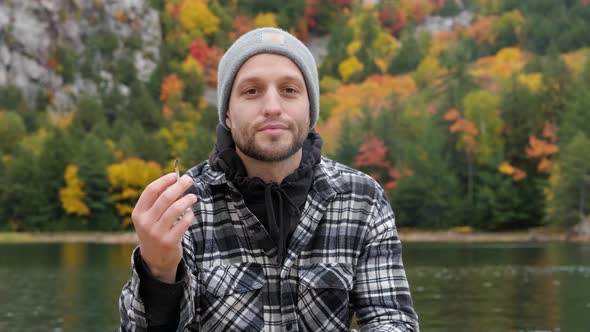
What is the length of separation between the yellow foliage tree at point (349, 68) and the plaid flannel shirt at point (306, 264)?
165 metres

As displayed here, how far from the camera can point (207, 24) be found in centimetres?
19138

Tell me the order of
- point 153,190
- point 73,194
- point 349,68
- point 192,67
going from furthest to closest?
1. point 192,67
2. point 349,68
3. point 73,194
4. point 153,190

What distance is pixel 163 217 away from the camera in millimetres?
3250

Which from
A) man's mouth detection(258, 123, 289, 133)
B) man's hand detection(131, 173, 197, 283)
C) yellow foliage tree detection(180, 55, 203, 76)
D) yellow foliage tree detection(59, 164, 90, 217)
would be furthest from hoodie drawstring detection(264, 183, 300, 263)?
yellow foliage tree detection(180, 55, 203, 76)

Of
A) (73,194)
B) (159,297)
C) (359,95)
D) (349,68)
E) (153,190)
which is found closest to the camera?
(153,190)

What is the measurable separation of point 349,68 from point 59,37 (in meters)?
48.1

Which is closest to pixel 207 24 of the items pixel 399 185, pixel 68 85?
pixel 68 85

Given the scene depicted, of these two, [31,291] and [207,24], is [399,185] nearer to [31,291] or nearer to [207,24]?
[31,291]

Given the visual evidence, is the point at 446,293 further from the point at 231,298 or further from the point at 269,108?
the point at 269,108

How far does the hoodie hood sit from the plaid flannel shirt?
0.04 metres

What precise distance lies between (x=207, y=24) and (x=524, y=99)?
110655 mm

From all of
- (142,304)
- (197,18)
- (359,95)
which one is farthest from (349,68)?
(142,304)

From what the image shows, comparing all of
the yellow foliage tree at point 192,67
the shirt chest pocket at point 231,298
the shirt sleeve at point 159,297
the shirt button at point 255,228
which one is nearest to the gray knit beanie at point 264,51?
the shirt button at point 255,228

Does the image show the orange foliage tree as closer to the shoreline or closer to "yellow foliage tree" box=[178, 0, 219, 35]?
the shoreline
